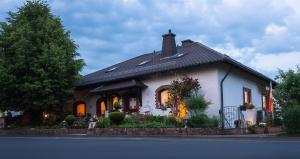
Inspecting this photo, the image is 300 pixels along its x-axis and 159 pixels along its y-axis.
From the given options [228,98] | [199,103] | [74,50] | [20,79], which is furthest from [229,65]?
[20,79]

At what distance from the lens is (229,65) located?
75.0 ft

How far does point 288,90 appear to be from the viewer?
22.8 meters

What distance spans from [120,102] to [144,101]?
6.00 feet

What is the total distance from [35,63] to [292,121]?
1429 cm

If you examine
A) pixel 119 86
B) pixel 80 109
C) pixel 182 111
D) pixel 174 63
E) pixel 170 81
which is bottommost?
pixel 182 111

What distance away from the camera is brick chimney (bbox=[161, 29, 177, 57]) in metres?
26.8

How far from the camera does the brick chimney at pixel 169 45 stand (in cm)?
2680

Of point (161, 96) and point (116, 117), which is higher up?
point (161, 96)

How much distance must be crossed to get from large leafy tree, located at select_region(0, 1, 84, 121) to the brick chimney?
540cm

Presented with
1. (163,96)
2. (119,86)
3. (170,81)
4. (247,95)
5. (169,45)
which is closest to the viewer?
(170,81)

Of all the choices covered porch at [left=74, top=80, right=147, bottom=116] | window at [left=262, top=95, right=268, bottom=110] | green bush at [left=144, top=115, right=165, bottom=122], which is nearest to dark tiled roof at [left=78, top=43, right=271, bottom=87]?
covered porch at [left=74, top=80, right=147, bottom=116]

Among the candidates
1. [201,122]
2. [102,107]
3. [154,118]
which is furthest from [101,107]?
[201,122]

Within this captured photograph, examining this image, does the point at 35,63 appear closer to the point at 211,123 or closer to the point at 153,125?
the point at 153,125

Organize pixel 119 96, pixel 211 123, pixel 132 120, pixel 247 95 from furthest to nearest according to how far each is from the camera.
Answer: pixel 119 96
pixel 247 95
pixel 132 120
pixel 211 123
